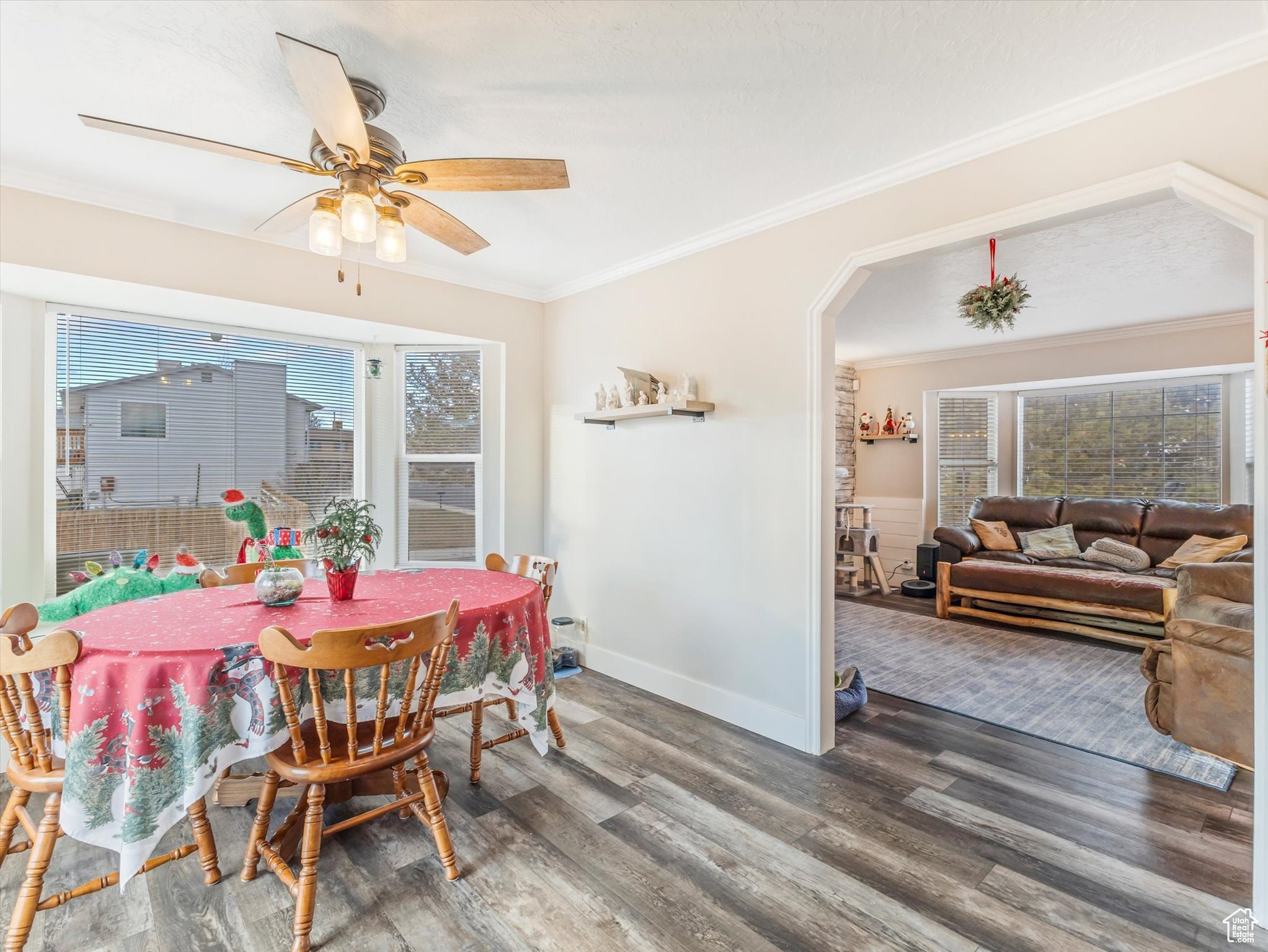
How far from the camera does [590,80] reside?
6.44ft

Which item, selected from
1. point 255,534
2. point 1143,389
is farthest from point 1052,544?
point 255,534

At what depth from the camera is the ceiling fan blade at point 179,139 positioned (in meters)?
1.63

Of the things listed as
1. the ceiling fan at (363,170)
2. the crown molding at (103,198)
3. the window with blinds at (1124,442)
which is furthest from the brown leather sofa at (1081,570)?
the crown molding at (103,198)

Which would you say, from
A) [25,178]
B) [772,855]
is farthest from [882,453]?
[25,178]

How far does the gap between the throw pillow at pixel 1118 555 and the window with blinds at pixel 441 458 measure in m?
5.20

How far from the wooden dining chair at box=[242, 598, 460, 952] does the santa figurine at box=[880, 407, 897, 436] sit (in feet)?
20.3

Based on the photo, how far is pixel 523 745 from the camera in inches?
116

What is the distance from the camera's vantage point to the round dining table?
1625 mm

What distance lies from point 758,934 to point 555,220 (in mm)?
2979

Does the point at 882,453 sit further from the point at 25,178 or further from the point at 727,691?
the point at 25,178

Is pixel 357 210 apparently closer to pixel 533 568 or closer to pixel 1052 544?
pixel 533 568

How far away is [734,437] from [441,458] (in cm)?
212

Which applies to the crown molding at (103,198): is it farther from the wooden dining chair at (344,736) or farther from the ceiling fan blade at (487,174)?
the wooden dining chair at (344,736)

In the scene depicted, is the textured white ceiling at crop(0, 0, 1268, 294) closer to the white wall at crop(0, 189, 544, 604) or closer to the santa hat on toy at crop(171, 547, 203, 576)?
the white wall at crop(0, 189, 544, 604)
